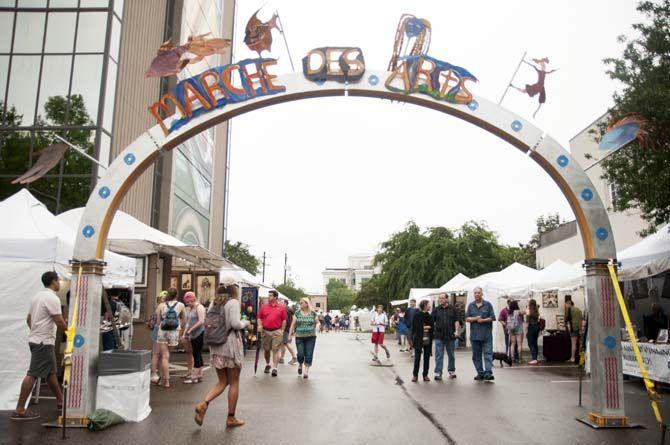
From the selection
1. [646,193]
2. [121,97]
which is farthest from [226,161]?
[646,193]

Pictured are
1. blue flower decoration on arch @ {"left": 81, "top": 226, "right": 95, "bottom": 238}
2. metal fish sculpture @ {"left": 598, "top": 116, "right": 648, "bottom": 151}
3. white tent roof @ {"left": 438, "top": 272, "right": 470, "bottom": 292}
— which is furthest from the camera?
white tent roof @ {"left": 438, "top": 272, "right": 470, "bottom": 292}

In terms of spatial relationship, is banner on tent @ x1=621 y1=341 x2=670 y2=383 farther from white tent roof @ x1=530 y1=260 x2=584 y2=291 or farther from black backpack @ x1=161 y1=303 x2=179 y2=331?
black backpack @ x1=161 y1=303 x2=179 y2=331

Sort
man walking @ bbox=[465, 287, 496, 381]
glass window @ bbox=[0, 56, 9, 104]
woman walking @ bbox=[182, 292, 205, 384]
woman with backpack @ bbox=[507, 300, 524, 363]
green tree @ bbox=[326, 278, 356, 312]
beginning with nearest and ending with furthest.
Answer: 1. woman walking @ bbox=[182, 292, 205, 384]
2. man walking @ bbox=[465, 287, 496, 381]
3. woman with backpack @ bbox=[507, 300, 524, 363]
4. glass window @ bbox=[0, 56, 9, 104]
5. green tree @ bbox=[326, 278, 356, 312]

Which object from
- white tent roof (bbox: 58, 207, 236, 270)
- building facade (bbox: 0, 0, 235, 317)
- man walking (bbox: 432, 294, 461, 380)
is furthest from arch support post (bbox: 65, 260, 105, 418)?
building facade (bbox: 0, 0, 235, 317)

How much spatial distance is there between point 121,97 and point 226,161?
16658 mm

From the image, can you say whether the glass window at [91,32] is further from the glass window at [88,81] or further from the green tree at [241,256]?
the green tree at [241,256]

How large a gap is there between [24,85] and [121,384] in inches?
630

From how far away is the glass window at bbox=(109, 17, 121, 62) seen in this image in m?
19.9

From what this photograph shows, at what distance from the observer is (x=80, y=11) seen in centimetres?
2014

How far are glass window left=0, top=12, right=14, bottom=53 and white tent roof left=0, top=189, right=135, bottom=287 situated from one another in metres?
12.7

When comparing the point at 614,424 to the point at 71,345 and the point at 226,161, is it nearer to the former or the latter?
the point at 71,345

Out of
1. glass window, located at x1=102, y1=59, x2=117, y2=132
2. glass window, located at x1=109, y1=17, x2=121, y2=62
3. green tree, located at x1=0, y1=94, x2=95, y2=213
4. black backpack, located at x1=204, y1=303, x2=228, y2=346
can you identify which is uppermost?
glass window, located at x1=109, y1=17, x2=121, y2=62

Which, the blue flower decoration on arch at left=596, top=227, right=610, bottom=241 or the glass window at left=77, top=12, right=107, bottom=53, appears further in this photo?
the glass window at left=77, top=12, right=107, bottom=53

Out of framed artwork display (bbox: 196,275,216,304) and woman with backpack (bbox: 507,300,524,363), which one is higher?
framed artwork display (bbox: 196,275,216,304)
